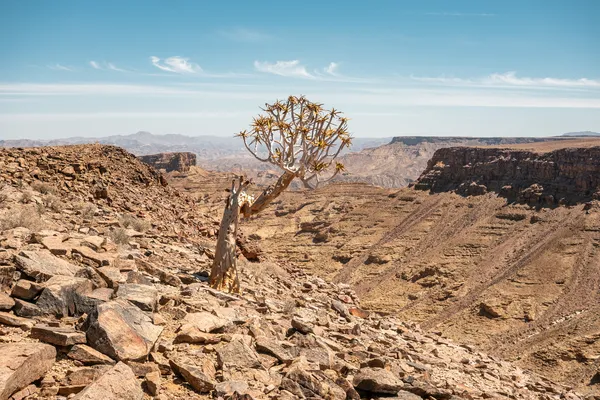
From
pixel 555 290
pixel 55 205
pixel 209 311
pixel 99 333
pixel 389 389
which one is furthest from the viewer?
pixel 555 290

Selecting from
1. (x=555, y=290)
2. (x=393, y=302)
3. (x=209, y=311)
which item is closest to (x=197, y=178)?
(x=393, y=302)

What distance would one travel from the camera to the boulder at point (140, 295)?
19.2 feet

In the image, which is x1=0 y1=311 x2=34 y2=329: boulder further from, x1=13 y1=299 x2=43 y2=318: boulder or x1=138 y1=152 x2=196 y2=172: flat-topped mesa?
x1=138 y1=152 x2=196 y2=172: flat-topped mesa

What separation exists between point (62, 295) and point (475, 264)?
4046 cm

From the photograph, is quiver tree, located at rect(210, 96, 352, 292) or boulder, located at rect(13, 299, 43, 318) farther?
quiver tree, located at rect(210, 96, 352, 292)

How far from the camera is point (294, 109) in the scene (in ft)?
41.4

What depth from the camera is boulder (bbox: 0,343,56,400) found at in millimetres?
3595

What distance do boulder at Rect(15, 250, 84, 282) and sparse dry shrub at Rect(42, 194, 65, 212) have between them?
231 inches

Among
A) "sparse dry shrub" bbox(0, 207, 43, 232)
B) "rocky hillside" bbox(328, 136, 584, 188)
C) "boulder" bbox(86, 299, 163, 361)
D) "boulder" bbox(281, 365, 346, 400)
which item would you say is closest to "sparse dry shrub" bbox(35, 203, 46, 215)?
"sparse dry shrub" bbox(0, 207, 43, 232)

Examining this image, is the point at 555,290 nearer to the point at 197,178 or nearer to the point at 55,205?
the point at 55,205

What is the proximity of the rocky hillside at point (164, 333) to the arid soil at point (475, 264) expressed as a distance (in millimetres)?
8246

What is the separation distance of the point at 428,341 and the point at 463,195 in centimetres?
4632

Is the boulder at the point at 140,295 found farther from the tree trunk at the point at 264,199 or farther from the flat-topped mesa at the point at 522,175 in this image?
the flat-topped mesa at the point at 522,175

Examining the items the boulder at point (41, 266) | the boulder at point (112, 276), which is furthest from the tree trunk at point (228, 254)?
the boulder at point (41, 266)
